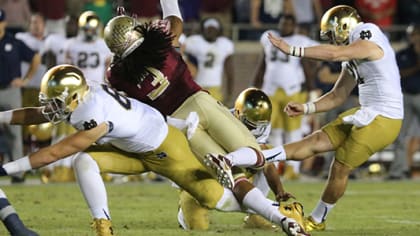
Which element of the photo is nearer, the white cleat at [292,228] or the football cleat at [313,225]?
the white cleat at [292,228]

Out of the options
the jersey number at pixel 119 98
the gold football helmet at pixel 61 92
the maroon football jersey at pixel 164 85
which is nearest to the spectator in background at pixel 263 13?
the maroon football jersey at pixel 164 85

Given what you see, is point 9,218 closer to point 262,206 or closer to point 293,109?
point 262,206

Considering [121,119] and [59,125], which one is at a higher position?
[121,119]

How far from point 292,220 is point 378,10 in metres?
8.42

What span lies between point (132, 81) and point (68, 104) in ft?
3.07

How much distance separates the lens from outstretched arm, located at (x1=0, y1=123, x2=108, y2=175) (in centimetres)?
647

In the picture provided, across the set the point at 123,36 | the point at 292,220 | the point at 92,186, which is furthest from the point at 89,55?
the point at 292,220

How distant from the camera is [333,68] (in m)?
13.4

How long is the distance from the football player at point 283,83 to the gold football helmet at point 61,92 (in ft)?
20.8

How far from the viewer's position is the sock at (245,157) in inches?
282

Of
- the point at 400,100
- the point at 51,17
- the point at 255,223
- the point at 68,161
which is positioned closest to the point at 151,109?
the point at 255,223

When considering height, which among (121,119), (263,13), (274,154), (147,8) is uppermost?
(121,119)

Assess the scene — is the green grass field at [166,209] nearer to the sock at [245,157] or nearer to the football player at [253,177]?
the football player at [253,177]

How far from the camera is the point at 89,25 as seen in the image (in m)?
12.6
